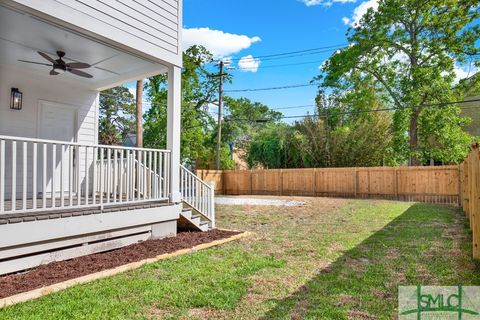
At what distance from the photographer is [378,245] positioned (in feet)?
18.0

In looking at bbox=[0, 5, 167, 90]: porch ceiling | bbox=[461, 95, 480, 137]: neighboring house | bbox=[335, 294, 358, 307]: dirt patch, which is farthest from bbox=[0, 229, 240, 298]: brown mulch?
bbox=[461, 95, 480, 137]: neighboring house

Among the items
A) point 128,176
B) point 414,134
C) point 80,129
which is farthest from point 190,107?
point 128,176

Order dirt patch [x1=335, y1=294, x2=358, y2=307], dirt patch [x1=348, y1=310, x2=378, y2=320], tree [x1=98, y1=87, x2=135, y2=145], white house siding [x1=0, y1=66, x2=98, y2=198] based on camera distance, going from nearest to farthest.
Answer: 1. dirt patch [x1=348, y1=310, x2=378, y2=320]
2. dirt patch [x1=335, y1=294, x2=358, y2=307]
3. white house siding [x1=0, y1=66, x2=98, y2=198]
4. tree [x1=98, y1=87, x2=135, y2=145]

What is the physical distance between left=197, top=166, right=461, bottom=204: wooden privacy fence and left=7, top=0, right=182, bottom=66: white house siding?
1151cm

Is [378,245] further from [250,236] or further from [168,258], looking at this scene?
[168,258]

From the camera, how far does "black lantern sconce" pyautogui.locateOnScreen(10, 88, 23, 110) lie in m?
5.87

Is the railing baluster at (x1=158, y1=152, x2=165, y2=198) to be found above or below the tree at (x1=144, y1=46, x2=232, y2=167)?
below

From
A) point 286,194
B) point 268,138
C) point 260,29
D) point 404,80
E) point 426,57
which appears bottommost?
point 286,194

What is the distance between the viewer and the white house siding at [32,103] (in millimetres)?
5867

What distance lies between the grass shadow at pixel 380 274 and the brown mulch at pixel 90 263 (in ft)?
7.24

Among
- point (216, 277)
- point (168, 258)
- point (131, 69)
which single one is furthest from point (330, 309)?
point (131, 69)

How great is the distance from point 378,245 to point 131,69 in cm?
519

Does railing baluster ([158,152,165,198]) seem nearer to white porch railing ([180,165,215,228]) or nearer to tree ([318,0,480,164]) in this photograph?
white porch railing ([180,165,215,228])
